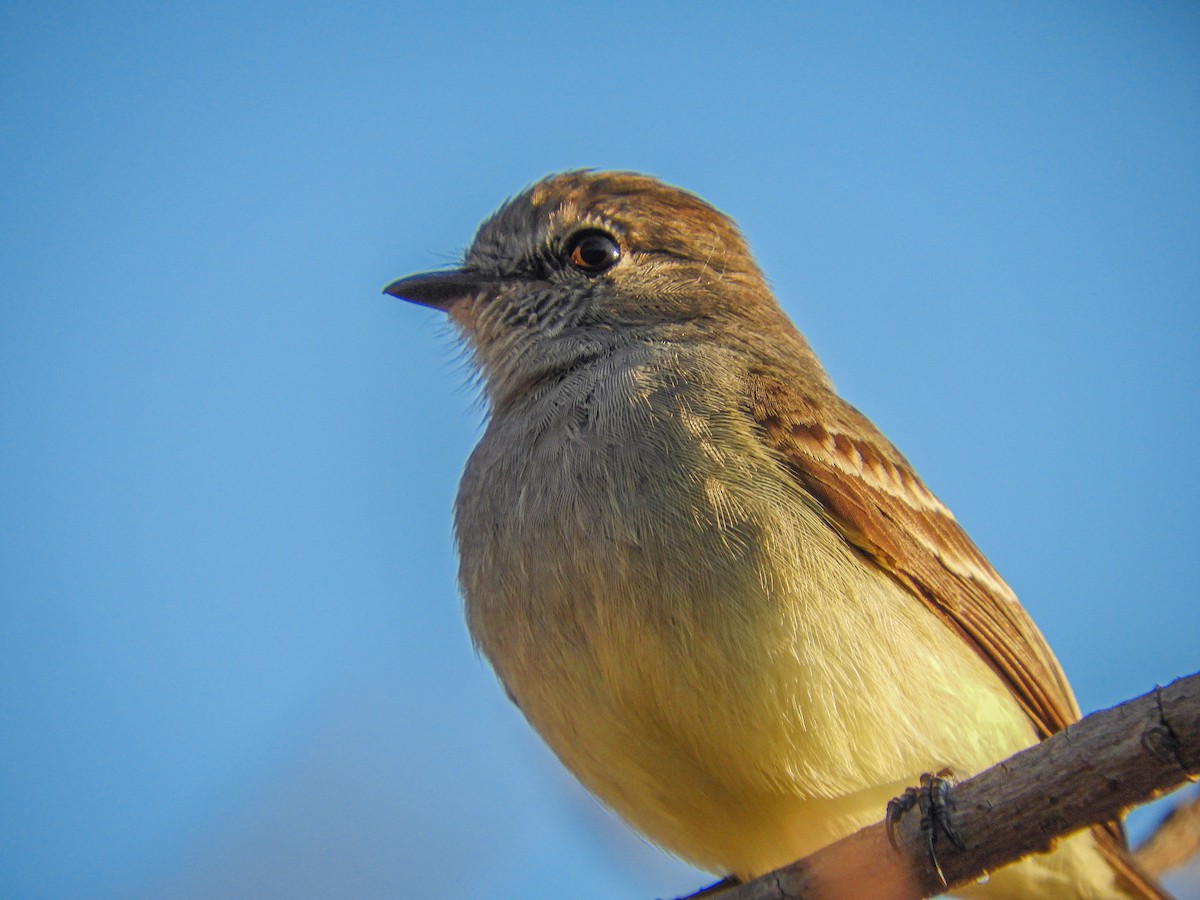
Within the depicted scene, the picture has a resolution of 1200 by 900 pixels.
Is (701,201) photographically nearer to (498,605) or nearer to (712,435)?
(712,435)

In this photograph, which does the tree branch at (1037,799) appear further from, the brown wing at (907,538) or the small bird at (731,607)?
the brown wing at (907,538)

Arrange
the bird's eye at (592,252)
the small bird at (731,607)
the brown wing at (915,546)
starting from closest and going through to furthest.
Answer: the small bird at (731,607) < the brown wing at (915,546) < the bird's eye at (592,252)

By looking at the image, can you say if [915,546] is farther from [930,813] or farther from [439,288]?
[439,288]

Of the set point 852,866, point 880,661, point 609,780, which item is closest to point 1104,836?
point 880,661

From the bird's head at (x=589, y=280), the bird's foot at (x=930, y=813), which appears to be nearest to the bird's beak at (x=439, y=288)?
the bird's head at (x=589, y=280)

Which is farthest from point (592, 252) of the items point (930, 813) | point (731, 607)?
point (930, 813)

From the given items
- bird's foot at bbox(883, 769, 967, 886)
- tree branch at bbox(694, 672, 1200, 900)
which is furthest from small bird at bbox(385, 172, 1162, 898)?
tree branch at bbox(694, 672, 1200, 900)
